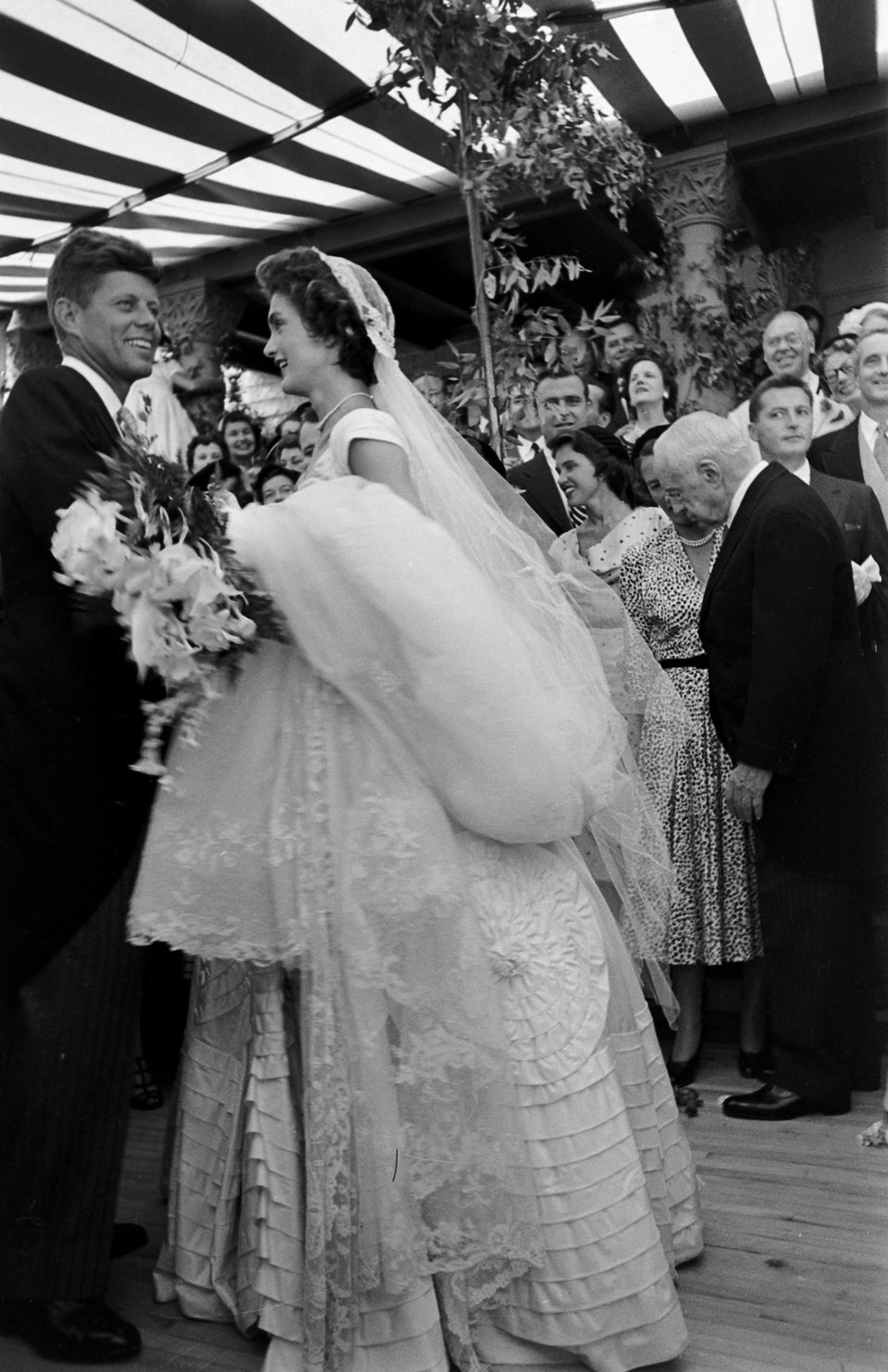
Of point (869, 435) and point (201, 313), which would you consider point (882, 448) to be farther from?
point (201, 313)

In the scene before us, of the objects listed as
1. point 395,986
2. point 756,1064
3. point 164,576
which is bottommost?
point 756,1064

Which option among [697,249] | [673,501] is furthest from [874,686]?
[697,249]

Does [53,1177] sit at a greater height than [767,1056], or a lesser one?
greater

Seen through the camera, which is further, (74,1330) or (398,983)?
(74,1330)

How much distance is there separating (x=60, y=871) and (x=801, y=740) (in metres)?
1.78

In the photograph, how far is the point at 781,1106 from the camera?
2.94 metres

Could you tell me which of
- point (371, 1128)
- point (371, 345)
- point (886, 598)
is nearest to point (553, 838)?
point (371, 1128)

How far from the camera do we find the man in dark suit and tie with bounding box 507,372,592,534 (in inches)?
159

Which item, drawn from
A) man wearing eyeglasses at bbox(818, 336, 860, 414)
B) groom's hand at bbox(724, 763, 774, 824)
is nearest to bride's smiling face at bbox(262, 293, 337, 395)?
groom's hand at bbox(724, 763, 774, 824)

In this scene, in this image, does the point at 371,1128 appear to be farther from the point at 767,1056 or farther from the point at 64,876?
the point at 767,1056

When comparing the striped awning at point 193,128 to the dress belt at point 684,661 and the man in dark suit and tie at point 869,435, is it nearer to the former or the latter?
the man in dark suit and tie at point 869,435

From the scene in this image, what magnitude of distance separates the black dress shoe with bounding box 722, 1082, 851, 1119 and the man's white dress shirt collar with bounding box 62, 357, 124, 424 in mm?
2146

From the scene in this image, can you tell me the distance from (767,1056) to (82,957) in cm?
203

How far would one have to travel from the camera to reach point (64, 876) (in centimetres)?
204
